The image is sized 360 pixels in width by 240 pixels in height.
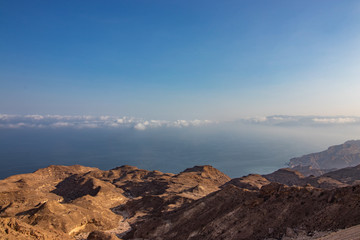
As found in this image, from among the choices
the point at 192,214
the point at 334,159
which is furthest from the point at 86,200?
the point at 334,159

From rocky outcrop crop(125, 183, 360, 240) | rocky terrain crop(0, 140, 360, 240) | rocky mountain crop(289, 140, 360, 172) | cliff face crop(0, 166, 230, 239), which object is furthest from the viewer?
rocky mountain crop(289, 140, 360, 172)

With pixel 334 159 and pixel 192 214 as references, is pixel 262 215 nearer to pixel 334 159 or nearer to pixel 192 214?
pixel 192 214

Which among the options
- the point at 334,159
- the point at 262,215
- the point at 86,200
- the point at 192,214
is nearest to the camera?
the point at 262,215

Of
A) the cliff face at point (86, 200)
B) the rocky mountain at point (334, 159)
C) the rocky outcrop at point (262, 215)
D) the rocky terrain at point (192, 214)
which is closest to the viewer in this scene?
the rocky terrain at point (192, 214)

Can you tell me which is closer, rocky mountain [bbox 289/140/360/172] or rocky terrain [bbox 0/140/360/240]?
rocky terrain [bbox 0/140/360/240]

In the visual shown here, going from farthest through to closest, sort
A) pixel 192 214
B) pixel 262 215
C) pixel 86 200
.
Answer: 1. pixel 86 200
2. pixel 192 214
3. pixel 262 215

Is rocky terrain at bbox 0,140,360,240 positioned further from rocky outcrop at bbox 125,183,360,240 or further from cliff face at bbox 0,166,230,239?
cliff face at bbox 0,166,230,239

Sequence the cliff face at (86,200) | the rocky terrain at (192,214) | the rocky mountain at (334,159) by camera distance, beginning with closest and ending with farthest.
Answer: the rocky terrain at (192,214) → the cliff face at (86,200) → the rocky mountain at (334,159)

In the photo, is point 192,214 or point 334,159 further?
point 334,159

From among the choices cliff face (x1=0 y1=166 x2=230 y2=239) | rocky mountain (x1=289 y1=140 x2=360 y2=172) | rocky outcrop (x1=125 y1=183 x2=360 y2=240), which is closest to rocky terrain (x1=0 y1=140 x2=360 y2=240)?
rocky outcrop (x1=125 y1=183 x2=360 y2=240)

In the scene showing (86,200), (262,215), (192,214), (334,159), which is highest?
(262,215)

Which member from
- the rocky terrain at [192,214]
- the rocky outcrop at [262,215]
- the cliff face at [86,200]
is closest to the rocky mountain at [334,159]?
the cliff face at [86,200]

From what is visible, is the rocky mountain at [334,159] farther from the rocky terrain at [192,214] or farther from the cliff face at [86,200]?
the rocky terrain at [192,214]
